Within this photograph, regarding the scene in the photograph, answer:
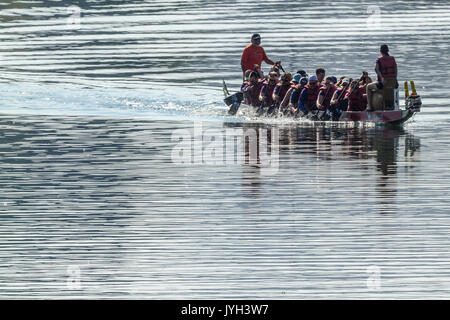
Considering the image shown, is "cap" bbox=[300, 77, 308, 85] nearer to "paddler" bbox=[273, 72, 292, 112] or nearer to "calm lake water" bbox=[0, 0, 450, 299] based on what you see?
"paddler" bbox=[273, 72, 292, 112]

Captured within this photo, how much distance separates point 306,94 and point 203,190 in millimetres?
10550

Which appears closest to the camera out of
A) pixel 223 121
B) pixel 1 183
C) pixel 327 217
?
pixel 327 217

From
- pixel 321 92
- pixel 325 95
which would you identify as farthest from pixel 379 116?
pixel 321 92

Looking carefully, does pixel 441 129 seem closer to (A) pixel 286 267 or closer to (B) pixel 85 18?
(A) pixel 286 267

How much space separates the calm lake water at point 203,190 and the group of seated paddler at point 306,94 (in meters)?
0.47

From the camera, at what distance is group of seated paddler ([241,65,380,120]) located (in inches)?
1229

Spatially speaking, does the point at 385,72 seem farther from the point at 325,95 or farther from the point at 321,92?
the point at 321,92

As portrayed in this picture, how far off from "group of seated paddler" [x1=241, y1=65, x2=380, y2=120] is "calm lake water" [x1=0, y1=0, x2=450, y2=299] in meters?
0.47

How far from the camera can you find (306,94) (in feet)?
105

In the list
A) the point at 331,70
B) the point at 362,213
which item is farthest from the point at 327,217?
the point at 331,70

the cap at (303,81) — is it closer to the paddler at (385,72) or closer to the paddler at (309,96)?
the paddler at (309,96)
